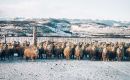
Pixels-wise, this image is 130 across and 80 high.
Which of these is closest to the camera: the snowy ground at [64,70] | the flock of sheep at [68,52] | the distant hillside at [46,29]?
the snowy ground at [64,70]

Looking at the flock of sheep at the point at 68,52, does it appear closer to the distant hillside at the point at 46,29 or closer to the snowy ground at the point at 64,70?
the snowy ground at the point at 64,70

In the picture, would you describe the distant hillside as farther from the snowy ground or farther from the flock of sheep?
the snowy ground

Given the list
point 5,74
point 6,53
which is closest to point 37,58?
point 6,53

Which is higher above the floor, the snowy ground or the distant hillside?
the snowy ground

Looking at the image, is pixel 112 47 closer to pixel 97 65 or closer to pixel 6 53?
pixel 97 65

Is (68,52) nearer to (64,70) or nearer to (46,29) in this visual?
→ (64,70)

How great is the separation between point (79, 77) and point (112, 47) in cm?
821

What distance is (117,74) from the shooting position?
19766mm

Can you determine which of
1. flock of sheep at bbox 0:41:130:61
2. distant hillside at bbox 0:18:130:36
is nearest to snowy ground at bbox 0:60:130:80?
flock of sheep at bbox 0:41:130:61

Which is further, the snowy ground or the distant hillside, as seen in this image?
the distant hillside

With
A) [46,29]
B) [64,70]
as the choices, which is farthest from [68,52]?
[46,29]

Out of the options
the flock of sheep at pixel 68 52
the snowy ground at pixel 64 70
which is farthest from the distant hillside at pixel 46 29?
the snowy ground at pixel 64 70

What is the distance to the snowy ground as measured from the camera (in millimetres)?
18547

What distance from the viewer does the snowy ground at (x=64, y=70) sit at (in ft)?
60.8
